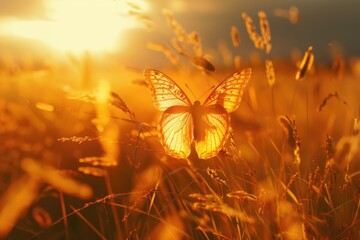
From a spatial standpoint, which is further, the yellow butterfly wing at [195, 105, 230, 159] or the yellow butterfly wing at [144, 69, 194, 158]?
the yellow butterfly wing at [144, 69, 194, 158]

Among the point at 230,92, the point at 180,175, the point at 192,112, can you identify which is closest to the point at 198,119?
the point at 192,112

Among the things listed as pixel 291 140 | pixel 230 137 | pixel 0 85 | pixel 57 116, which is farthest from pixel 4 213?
pixel 0 85

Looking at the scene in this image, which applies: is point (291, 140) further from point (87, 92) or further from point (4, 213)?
point (4, 213)

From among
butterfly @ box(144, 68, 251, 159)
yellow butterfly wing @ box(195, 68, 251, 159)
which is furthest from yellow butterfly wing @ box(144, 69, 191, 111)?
yellow butterfly wing @ box(195, 68, 251, 159)

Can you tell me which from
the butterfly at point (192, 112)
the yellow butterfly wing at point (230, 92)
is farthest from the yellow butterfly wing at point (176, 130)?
the yellow butterfly wing at point (230, 92)

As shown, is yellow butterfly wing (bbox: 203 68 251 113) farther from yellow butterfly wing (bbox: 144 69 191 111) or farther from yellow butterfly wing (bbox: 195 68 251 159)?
yellow butterfly wing (bbox: 144 69 191 111)

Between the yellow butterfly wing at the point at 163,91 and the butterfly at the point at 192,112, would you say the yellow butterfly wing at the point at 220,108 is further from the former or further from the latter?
the yellow butterfly wing at the point at 163,91

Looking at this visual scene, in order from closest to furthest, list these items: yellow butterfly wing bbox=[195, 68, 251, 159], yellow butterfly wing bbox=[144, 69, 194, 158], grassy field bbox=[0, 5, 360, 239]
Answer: grassy field bbox=[0, 5, 360, 239] → yellow butterfly wing bbox=[195, 68, 251, 159] → yellow butterfly wing bbox=[144, 69, 194, 158]

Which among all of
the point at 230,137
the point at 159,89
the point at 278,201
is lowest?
the point at 278,201
